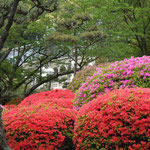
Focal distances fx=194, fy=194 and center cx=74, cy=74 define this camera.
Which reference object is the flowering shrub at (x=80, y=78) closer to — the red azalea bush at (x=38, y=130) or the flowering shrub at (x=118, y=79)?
the flowering shrub at (x=118, y=79)

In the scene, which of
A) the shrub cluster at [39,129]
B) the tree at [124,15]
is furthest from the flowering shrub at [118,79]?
the tree at [124,15]

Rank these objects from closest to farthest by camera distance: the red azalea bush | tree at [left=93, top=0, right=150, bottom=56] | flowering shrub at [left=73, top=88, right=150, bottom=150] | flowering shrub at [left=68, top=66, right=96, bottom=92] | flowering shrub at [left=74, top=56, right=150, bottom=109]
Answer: flowering shrub at [left=73, top=88, right=150, bottom=150] → the red azalea bush → flowering shrub at [left=74, top=56, right=150, bottom=109] → flowering shrub at [left=68, top=66, right=96, bottom=92] → tree at [left=93, top=0, right=150, bottom=56]

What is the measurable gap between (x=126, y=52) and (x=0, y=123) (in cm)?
1316

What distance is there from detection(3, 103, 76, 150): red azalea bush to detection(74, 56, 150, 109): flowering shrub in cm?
122

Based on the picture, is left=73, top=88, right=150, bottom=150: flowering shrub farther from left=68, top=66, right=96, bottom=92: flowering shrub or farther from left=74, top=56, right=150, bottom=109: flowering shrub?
left=68, top=66, right=96, bottom=92: flowering shrub

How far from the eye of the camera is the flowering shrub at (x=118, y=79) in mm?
4922

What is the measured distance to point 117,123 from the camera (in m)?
3.22

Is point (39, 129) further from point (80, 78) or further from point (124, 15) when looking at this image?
point (124, 15)

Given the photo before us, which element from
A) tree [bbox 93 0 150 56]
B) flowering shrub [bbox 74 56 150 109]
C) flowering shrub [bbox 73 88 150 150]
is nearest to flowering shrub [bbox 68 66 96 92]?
tree [bbox 93 0 150 56]

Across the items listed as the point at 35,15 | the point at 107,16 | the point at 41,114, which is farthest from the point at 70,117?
the point at 107,16

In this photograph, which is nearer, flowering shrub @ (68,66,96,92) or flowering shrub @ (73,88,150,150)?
flowering shrub @ (73,88,150,150)

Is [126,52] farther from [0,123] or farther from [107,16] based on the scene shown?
[0,123]

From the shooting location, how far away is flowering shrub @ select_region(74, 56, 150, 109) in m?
4.92

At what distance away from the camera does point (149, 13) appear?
12.4 metres
